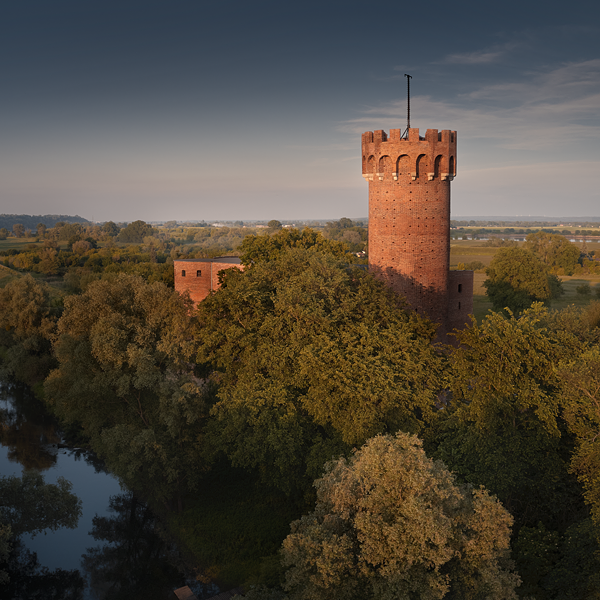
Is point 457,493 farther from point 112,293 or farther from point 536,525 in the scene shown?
point 112,293

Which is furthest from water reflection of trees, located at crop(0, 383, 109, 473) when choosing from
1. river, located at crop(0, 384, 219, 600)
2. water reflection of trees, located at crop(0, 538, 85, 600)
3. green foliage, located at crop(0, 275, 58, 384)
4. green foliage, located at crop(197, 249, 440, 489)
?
green foliage, located at crop(197, 249, 440, 489)

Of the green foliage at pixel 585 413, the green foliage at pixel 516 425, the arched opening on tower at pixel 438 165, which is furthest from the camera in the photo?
the arched opening on tower at pixel 438 165

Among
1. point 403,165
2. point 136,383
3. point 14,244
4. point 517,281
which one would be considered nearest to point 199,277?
point 136,383

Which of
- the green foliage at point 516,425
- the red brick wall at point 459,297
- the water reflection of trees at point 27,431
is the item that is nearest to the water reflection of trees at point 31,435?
the water reflection of trees at point 27,431

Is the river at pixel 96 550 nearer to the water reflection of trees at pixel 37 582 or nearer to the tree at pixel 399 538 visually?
the water reflection of trees at pixel 37 582

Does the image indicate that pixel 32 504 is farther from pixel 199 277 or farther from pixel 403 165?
pixel 403 165

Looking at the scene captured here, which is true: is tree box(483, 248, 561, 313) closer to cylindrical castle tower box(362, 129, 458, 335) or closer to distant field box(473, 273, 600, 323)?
distant field box(473, 273, 600, 323)
